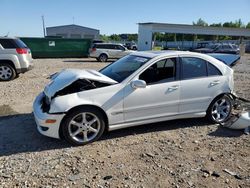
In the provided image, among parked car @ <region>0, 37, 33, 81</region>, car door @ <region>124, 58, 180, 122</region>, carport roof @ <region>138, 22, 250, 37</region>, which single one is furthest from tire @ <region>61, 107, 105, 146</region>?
carport roof @ <region>138, 22, 250, 37</region>

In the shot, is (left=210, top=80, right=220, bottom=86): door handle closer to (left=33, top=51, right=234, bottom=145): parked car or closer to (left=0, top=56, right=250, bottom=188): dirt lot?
(left=33, top=51, right=234, bottom=145): parked car

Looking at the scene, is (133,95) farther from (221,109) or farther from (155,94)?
(221,109)

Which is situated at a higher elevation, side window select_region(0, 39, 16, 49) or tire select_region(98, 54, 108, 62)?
side window select_region(0, 39, 16, 49)

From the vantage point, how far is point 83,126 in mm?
4180

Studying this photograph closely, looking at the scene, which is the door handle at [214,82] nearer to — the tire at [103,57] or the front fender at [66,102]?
the front fender at [66,102]

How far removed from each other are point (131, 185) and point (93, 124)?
1.38 meters

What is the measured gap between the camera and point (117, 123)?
14.5ft

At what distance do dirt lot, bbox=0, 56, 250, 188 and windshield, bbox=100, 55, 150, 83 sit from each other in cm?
106

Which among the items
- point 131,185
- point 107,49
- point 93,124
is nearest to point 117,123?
point 93,124

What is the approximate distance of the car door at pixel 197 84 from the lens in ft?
15.9

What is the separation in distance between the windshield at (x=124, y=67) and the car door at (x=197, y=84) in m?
0.82

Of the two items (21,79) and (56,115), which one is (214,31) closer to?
(21,79)

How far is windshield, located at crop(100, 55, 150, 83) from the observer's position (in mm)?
4617

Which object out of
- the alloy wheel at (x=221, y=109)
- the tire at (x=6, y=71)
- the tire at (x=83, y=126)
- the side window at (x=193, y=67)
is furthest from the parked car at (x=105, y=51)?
the tire at (x=83, y=126)
